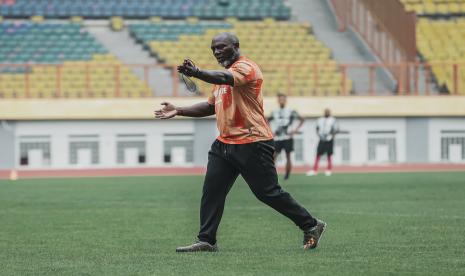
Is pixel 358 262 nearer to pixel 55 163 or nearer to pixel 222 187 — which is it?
pixel 222 187

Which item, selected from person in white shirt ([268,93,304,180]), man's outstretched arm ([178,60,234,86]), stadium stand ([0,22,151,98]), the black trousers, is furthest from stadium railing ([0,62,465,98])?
man's outstretched arm ([178,60,234,86])

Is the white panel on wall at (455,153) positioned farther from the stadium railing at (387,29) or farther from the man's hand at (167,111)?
the man's hand at (167,111)

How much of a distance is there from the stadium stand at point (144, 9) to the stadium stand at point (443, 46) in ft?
19.2

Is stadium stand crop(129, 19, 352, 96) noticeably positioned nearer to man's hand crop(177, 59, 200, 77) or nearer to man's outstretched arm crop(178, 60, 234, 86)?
man's outstretched arm crop(178, 60, 234, 86)

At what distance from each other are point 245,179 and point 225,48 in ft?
4.08

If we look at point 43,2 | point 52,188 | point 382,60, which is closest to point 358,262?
point 52,188

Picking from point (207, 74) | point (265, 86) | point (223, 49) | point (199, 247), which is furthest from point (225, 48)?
A: point (265, 86)

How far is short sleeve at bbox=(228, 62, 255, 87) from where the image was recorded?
942 centimetres

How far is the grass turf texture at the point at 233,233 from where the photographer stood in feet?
28.9

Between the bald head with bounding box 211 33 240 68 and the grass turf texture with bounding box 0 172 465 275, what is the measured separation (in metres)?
1.73

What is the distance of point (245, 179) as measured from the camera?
10.0 metres

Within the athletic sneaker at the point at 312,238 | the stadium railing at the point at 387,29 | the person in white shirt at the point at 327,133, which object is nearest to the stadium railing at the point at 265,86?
the stadium railing at the point at 387,29

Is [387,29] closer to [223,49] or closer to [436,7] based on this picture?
[436,7]

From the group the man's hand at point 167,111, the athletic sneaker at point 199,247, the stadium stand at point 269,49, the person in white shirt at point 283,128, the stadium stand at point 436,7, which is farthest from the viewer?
the stadium stand at point 436,7
